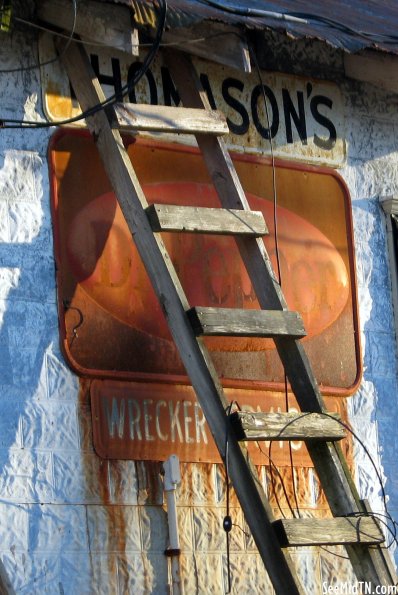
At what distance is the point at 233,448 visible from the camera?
23.5 ft

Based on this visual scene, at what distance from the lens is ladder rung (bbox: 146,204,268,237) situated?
758cm

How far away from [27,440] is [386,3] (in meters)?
4.76

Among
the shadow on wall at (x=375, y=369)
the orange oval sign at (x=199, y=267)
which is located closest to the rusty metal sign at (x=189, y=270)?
the orange oval sign at (x=199, y=267)

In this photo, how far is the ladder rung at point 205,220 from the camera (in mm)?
7582

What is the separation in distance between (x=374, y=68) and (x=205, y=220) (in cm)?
223

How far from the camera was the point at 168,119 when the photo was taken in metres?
8.02

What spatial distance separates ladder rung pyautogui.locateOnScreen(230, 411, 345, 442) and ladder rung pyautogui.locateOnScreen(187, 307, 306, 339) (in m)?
0.45

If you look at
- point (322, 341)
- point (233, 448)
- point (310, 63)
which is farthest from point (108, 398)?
point (310, 63)

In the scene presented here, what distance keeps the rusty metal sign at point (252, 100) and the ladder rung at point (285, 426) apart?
7.16 feet

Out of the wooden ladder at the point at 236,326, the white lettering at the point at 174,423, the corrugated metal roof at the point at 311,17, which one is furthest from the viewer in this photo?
the corrugated metal roof at the point at 311,17

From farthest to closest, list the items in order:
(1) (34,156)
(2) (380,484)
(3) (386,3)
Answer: (3) (386,3), (2) (380,484), (1) (34,156)

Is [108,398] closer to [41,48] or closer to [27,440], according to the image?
[27,440]

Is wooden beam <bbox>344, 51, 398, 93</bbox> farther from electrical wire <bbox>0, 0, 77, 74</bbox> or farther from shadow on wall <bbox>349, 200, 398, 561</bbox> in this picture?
electrical wire <bbox>0, 0, 77, 74</bbox>

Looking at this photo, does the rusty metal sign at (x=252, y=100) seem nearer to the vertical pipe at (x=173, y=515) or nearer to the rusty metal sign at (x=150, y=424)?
the rusty metal sign at (x=150, y=424)
